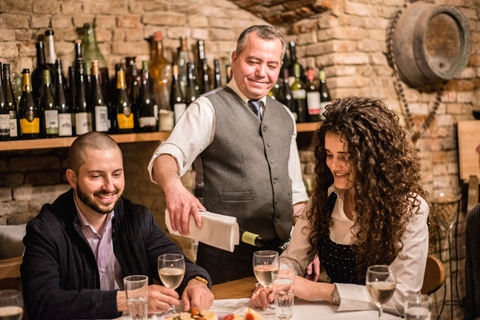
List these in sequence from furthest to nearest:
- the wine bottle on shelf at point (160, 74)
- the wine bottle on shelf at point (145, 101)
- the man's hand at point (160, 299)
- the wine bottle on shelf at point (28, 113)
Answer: the wine bottle on shelf at point (160, 74), the wine bottle on shelf at point (145, 101), the wine bottle on shelf at point (28, 113), the man's hand at point (160, 299)

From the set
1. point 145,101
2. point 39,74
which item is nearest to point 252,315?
point 145,101

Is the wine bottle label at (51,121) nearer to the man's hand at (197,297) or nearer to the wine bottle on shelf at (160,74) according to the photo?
the wine bottle on shelf at (160,74)

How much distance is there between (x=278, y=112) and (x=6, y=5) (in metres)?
1.56

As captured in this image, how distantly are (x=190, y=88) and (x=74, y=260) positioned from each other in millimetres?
1543

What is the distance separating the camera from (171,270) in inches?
61.2

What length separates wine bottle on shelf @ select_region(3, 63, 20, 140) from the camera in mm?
2604

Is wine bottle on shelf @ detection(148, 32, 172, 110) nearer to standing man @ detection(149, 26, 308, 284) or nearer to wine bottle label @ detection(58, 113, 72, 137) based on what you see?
wine bottle label @ detection(58, 113, 72, 137)

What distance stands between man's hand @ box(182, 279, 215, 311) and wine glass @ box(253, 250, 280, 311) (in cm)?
18

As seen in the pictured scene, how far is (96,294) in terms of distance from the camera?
1615mm

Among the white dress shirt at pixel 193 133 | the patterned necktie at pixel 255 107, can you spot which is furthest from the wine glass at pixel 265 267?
the patterned necktie at pixel 255 107

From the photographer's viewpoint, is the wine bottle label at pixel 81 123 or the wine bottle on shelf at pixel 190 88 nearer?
the wine bottle label at pixel 81 123

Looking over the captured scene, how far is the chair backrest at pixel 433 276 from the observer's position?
1766 mm

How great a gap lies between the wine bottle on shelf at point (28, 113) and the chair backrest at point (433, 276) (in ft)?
6.14

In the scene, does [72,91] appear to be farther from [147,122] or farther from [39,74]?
[147,122]
